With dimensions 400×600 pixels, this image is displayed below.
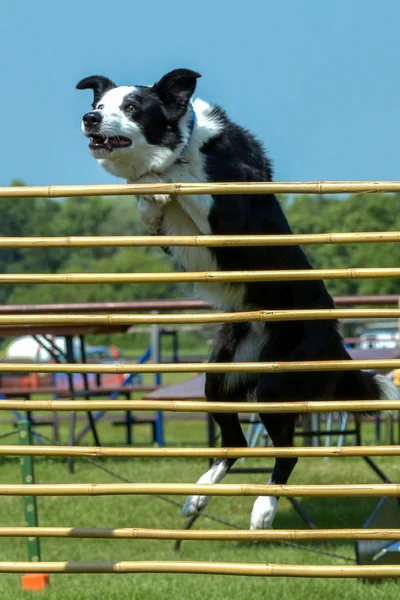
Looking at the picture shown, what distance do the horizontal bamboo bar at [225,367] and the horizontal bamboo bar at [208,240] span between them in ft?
1.25

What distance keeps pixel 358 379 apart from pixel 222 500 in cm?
333

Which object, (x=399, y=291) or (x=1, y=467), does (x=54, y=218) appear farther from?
(x=1, y=467)

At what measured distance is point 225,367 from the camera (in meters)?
3.32

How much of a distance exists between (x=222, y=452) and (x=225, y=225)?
2.93 ft

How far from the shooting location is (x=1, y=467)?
837 cm

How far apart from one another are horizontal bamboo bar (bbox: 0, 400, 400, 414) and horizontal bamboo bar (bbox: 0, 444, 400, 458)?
0.12 m

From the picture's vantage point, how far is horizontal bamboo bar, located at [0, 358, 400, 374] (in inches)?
128

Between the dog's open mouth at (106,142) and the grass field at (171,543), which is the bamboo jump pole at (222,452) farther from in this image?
the grass field at (171,543)

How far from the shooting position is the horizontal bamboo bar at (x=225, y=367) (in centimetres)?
324

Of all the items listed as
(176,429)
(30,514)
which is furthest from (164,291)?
(30,514)

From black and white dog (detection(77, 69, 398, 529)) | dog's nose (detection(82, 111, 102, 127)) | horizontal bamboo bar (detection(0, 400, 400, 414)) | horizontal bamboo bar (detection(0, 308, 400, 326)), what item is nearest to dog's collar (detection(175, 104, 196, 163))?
black and white dog (detection(77, 69, 398, 529))

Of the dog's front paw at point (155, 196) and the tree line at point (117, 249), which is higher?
the tree line at point (117, 249)

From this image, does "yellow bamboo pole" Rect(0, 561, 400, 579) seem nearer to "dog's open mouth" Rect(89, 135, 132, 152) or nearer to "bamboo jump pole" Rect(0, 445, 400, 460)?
"bamboo jump pole" Rect(0, 445, 400, 460)

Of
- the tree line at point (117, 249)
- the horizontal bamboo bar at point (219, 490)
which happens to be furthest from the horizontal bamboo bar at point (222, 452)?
the tree line at point (117, 249)
